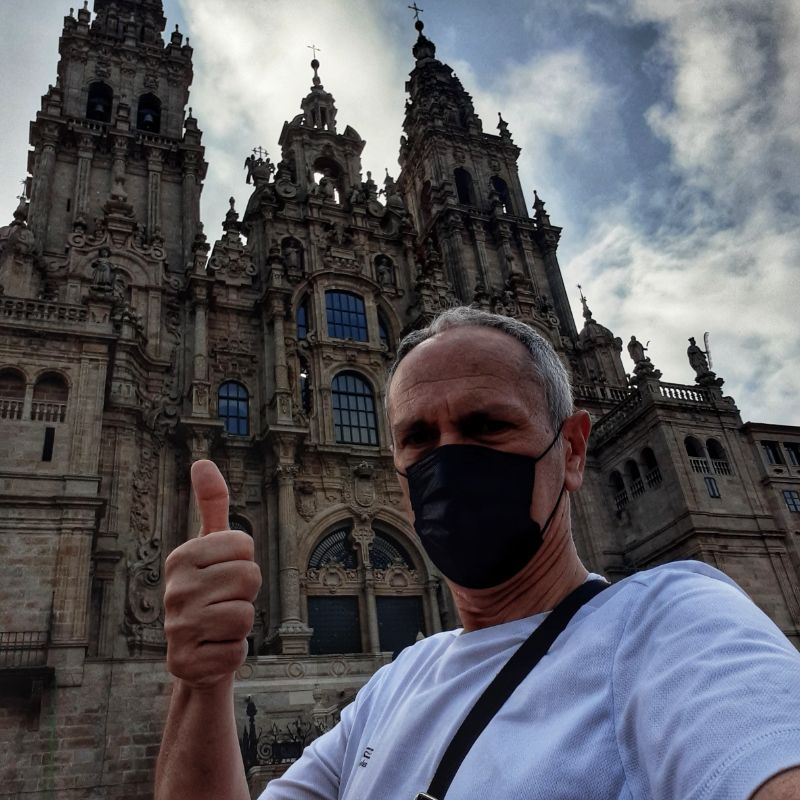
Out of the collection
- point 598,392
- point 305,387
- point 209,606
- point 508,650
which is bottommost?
point 508,650

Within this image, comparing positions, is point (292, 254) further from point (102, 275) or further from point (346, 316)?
point (102, 275)

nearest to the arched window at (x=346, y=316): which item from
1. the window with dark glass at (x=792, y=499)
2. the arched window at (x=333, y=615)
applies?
the arched window at (x=333, y=615)

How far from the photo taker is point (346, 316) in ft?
78.8

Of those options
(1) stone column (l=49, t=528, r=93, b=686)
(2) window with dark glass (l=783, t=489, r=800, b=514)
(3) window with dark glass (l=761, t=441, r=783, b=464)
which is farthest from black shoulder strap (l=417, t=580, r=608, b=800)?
(3) window with dark glass (l=761, t=441, r=783, b=464)

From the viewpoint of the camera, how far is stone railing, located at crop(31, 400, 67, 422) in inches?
583

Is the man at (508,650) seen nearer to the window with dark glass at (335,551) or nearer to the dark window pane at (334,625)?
the dark window pane at (334,625)

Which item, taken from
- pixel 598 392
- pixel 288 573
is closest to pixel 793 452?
pixel 598 392

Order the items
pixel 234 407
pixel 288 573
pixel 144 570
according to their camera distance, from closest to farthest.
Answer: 1. pixel 144 570
2. pixel 288 573
3. pixel 234 407

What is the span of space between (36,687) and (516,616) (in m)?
12.5

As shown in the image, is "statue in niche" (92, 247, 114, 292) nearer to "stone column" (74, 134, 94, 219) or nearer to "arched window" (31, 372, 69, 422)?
"arched window" (31, 372, 69, 422)

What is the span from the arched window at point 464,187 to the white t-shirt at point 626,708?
32.5 meters

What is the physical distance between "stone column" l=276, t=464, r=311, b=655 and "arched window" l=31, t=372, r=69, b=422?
6.06 metres

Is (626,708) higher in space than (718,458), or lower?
lower

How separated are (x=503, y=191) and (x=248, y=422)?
19.6 meters
